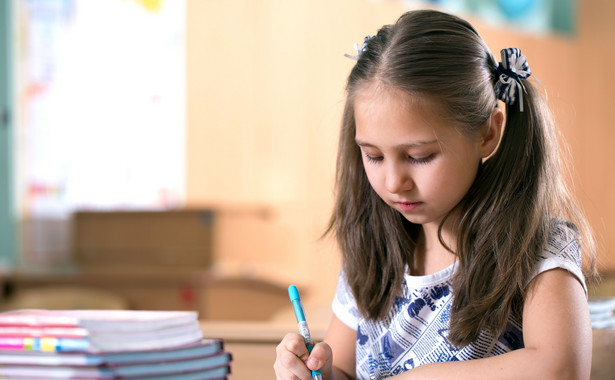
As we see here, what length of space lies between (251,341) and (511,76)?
74 cm

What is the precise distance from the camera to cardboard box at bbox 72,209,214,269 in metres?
3.76

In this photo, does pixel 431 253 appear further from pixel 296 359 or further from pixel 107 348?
pixel 107 348

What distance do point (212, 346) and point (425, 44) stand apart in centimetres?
48

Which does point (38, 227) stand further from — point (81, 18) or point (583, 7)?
point (583, 7)

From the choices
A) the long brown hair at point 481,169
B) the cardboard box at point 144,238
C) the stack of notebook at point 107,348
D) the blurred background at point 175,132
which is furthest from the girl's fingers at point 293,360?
the cardboard box at point 144,238

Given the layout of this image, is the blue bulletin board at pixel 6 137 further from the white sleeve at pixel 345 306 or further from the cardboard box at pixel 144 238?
the white sleeve at pixel 345 306

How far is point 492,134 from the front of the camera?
3.39 feet

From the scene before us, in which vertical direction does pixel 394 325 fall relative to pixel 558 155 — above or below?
below

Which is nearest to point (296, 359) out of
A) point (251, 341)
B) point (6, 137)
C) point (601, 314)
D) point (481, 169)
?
point (481, 169)

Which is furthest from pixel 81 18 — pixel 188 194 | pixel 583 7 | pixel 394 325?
pixel 394 325

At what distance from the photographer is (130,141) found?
3.98 metres

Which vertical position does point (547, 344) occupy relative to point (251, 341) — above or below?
above

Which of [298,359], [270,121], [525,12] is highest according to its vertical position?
[525,12]

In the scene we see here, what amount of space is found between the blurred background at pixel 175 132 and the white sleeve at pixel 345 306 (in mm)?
2422
